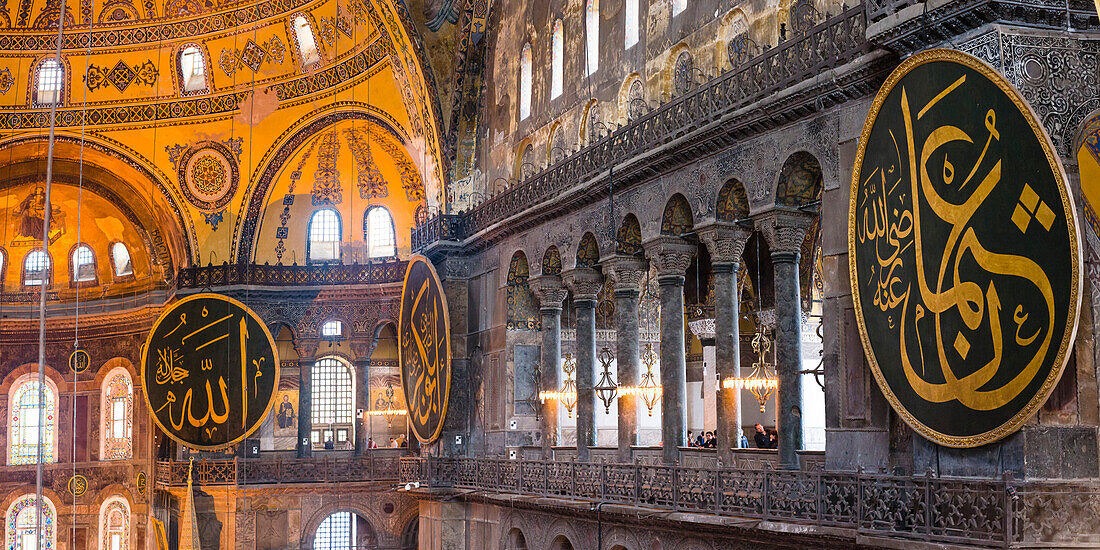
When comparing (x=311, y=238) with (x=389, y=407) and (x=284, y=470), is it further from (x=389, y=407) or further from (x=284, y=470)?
(x=284, y=470)

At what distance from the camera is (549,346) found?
16.4m

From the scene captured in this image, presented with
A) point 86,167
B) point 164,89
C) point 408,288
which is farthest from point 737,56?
Answer: point 86,167

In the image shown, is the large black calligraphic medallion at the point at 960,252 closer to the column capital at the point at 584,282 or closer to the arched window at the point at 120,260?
the column capital at the point at 584,282

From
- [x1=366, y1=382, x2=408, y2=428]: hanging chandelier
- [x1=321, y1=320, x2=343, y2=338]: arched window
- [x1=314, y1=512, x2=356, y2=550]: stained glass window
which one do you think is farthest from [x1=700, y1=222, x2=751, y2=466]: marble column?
Result: [x1=321, y1=320, x2=343, y2=338]: arched window

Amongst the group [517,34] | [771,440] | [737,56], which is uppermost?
[517,34]

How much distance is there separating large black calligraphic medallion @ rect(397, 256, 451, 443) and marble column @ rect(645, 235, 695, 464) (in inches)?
171

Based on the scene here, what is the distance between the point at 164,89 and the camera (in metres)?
22.0

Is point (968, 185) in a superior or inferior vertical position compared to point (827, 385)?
superior

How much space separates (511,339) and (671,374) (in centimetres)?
422

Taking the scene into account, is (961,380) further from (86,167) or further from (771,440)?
(86,167)

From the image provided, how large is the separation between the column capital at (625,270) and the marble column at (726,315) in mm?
2175

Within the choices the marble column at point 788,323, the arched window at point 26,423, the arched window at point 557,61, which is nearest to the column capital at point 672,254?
the marble column at point 788,323

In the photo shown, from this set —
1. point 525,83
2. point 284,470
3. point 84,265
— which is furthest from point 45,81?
point 525,83

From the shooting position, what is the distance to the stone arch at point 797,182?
436 inches
